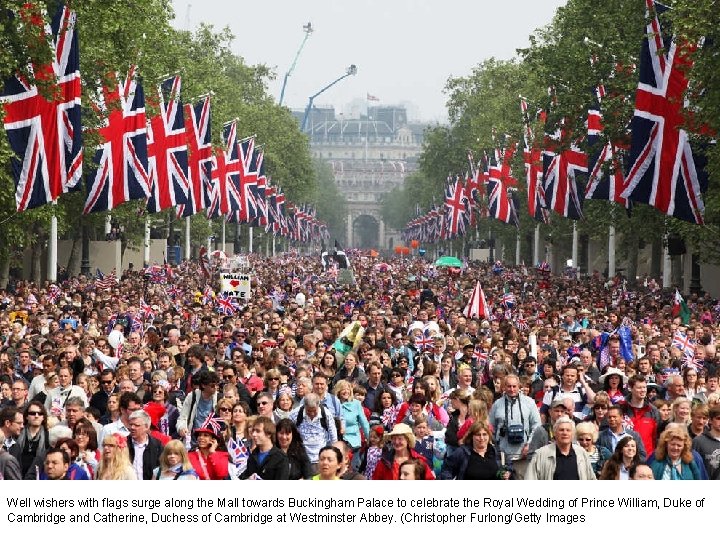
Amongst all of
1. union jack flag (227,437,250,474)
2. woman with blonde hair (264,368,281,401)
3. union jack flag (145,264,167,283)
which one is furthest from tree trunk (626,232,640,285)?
union jack flag (227,437,250,474)

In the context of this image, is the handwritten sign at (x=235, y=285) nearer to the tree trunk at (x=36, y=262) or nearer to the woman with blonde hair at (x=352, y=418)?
the tree trunk at (x=36, y=262)

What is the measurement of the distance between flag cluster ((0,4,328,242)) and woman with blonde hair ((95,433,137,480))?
55.3 ft

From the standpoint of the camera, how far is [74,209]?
161 ft

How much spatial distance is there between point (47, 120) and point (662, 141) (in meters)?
10.7

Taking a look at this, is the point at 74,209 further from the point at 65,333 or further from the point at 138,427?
Answer: the point at 138,427

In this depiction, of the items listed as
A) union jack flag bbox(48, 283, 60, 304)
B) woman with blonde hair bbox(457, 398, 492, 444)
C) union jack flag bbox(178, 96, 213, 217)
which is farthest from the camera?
union jack flag bbox(178, 96, 213, 217)

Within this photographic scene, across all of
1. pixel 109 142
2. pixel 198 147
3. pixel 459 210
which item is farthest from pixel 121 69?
pixel 459 210

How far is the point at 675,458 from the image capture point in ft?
38.3

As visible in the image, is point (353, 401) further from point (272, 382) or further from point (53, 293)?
point (53, 293)

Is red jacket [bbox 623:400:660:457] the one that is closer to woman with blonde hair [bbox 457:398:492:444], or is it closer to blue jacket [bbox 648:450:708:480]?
woman with blonde hair [bbox 457:398:492:444]

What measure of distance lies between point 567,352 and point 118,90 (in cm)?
1982

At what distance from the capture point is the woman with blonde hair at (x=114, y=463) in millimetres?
10961

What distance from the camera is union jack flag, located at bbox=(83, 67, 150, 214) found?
3538cm
